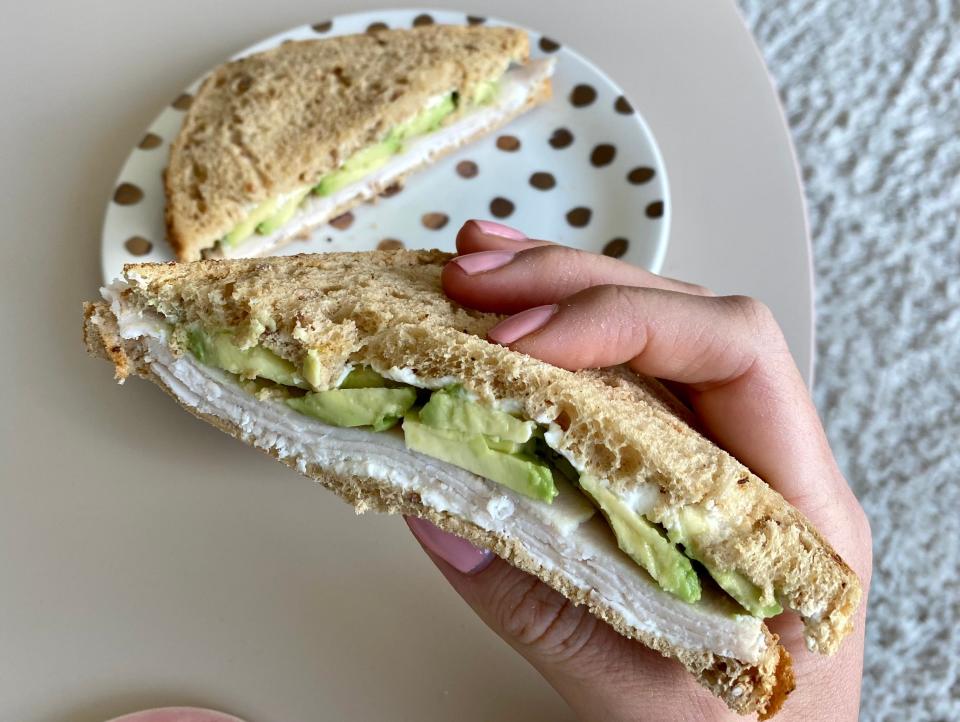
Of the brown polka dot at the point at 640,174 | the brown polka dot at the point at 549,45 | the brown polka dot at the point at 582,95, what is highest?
the brown polka dot at the point at 549,45

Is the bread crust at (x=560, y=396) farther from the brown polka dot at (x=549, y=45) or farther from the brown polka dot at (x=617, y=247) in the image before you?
the brown polka dot at (x=549, y=45)

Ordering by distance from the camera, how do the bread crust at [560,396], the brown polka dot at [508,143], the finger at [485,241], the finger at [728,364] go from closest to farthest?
the bread crust at [560,396] → the finger at [728,364] → the finger at [485,241] → the brown polka dot at [508,143]

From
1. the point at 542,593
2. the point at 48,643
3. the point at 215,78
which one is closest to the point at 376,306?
the point at 542,593

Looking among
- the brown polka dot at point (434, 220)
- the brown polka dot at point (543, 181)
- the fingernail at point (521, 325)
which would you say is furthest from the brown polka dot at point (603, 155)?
the fingernail at point (521, 325)

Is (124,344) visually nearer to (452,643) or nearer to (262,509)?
(262,509)

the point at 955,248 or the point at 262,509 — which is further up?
the point at 955,248

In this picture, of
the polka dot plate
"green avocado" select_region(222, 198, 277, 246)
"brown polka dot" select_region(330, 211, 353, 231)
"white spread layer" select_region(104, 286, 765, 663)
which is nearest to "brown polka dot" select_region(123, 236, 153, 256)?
the polka dot plate
